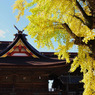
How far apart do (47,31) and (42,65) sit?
2.23m

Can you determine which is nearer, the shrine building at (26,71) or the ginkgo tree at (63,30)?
the ginkgo tree at (63,30)

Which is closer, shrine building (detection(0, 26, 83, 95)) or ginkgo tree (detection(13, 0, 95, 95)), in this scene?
ginkgo tree (detection(13, 0, 95, 95))

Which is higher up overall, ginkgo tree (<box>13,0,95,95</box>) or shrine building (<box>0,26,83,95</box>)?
ginkgo tree (<box>13,0,95,95</box>)

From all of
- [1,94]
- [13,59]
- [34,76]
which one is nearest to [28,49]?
[13,59]

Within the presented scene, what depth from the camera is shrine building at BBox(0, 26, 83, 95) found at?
22.4 ft

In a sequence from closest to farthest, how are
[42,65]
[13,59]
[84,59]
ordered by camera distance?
[84,59] < [42,65] < [13,59]

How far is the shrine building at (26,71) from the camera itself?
681 centimetres

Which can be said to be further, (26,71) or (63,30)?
(26,71)

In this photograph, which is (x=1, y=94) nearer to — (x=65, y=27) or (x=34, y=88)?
(x=34, y=88)

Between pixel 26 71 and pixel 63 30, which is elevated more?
pixel 63 30

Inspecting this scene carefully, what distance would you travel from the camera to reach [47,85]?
7.55 meters

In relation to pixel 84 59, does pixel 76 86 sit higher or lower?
lower

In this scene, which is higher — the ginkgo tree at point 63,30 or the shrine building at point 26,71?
the ginkgo tree at point 63,30

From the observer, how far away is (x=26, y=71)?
7.32 m
